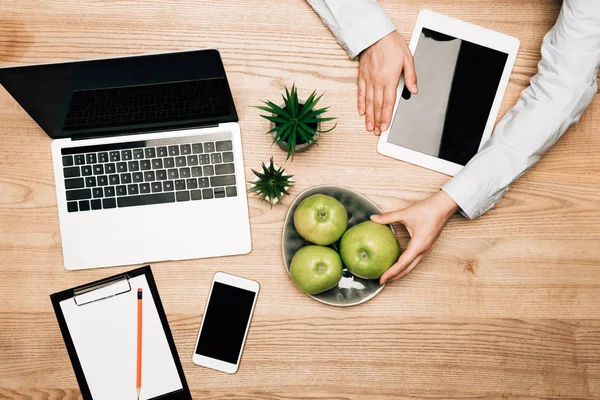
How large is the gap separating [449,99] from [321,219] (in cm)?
36

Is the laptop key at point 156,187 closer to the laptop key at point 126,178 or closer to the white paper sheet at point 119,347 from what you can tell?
the laptop key at point 126,178

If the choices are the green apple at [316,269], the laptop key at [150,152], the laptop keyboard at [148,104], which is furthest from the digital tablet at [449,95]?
the laptop key at [150,152]

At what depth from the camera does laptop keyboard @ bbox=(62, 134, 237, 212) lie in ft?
3.14

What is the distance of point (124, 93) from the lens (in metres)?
0.83

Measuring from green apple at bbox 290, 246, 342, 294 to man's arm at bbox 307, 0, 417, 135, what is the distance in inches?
11.2

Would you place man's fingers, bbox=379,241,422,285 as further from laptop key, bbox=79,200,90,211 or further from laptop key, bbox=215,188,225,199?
laptop key, bbox=79,200,90,211

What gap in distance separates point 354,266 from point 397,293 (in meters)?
0.14

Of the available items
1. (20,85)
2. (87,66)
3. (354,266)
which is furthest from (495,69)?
(20,85)

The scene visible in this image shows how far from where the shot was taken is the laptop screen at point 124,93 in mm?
705

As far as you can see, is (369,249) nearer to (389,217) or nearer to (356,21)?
(389,217)

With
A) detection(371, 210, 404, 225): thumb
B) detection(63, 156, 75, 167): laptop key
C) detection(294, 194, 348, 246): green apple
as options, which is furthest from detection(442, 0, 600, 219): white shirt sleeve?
detection(63, 156, 75, 167): laptop key

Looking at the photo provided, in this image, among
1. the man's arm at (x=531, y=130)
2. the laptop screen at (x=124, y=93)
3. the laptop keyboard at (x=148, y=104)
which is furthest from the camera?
the man's arm at (x=531, y=130)

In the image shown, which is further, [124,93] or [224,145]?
[224,145]

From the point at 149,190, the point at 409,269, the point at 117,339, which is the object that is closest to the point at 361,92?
the point at 409,269
